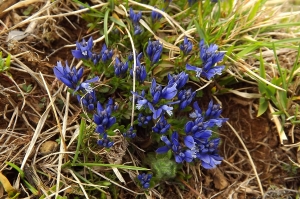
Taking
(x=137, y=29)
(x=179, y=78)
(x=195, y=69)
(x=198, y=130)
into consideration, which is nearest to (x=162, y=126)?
(x=198, y=130)

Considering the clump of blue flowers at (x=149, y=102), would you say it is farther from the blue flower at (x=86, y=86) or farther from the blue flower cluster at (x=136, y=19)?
the blue flower cluster at (x=136, y=19)

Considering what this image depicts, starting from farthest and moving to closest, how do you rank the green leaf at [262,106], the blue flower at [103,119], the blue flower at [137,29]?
1. the green leaf at [262,106]
2. the blue flower at [137,29]
3. the blue flower at [103,119]

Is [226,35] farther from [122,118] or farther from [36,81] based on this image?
[36,81]

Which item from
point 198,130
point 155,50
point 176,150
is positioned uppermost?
point 155,50

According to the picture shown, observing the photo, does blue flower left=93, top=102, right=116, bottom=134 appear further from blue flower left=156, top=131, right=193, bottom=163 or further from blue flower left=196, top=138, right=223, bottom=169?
blue flower left=196, top=138, right=223, bottom=169

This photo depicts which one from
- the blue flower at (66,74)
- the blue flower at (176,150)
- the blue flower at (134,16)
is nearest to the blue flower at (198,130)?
the blue flower at (176,150)

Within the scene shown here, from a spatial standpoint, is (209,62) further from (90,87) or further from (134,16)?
(90,87)
